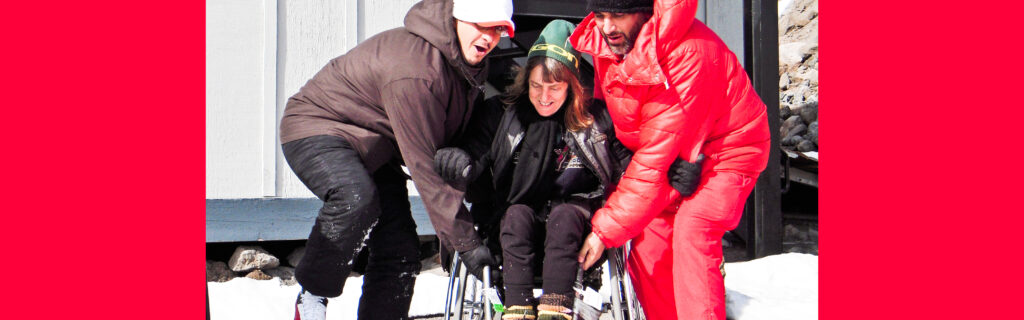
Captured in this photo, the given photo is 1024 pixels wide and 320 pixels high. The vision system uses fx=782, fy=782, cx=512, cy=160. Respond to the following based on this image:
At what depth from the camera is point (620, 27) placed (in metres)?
2.53

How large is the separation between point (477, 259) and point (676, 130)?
2.46 ft

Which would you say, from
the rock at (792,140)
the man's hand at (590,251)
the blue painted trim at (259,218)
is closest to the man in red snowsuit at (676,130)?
the man's hand at (590,251)

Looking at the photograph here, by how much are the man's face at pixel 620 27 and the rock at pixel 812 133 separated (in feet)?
18.1

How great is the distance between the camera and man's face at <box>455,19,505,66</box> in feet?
8.18

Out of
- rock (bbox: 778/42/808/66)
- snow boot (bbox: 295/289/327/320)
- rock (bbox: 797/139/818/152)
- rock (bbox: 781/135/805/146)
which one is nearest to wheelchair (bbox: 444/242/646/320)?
snow boot (bbox: 295/289/327/320)

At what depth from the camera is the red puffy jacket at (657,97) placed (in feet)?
8.04

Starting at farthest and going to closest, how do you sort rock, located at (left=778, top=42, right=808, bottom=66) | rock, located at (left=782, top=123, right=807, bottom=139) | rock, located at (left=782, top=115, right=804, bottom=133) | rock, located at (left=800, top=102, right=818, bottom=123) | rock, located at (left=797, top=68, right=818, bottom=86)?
rock, located at (left=778, top=42, right=808, bottom=66) < rock, located at (left=797, top=68, right=818, bottom=86) < rock, located at (left=800, top=102, right=818, bottom=123) < rock, located at (left=782, top=115, right=804, bottom=133) < rock, located at (left=782, top=123, right=807, bottom=139)

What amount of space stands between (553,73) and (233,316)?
2.05 metres

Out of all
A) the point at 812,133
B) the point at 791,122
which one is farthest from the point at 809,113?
the point at 812,133

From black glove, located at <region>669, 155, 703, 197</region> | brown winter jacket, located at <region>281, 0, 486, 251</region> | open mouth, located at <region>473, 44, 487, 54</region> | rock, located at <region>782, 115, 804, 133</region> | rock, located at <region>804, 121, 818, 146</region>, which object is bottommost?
rock, located at <region>804, 121, 818, 146</region>

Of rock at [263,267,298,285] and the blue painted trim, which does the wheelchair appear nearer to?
the blue painted trim

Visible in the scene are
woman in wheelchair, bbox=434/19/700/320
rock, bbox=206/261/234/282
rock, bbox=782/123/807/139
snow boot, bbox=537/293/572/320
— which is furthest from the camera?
rock, bbox=782/123/807/139

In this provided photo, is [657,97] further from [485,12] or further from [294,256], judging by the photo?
[294,256]

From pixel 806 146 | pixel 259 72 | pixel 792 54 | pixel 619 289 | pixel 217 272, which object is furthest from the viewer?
pixel 792 54
